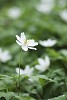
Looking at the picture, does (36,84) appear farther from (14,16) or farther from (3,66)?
(14,16)

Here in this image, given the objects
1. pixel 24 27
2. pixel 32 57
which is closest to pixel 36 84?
pixel 32 57

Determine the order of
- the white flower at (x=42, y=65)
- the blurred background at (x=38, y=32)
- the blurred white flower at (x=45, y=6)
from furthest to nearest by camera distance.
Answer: the blurred white flower at (x=45, y=6), the blurred background at (x=38, y=32), the white flower at (x=42, y=65)

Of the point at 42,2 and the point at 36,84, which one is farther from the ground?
the point at 42,2

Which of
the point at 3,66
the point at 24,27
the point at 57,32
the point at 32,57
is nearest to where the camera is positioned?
the point at 3,66

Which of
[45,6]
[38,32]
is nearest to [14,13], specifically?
[45,6]

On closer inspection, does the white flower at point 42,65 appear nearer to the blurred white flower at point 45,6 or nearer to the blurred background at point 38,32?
the blurred background at point 38,32

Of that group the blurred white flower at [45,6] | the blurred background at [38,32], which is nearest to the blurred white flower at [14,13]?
the blurred background at [38,32]

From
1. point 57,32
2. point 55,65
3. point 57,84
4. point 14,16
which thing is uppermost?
point 14,16

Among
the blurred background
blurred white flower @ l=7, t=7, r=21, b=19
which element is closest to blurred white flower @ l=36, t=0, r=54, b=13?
the blurred background
